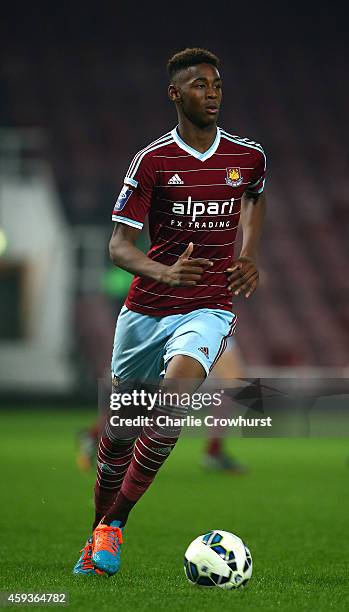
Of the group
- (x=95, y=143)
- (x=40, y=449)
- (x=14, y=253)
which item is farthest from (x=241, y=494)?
(x=95, y=143)

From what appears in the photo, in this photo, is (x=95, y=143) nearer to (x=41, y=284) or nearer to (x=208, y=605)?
(x=41, y=284)

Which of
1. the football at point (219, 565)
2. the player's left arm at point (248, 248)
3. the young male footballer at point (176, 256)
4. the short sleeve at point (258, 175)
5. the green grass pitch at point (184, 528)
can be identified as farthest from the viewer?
the short sleeve at point (258, 175)

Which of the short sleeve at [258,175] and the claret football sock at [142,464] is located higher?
the short sleeve at [258,175]

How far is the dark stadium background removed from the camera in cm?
1798

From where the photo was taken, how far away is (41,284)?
67.7 ft

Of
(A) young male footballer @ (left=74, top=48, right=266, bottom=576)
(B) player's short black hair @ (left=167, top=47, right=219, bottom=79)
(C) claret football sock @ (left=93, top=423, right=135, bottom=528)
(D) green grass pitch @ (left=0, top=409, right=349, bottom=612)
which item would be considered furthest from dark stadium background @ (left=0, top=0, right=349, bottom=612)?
(B) player's short black hair @ (left=167, top=47, right=219, bottom=79)

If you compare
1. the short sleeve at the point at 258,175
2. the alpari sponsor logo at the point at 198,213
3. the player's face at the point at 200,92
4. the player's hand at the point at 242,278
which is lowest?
the player's hand at the point at 242,278

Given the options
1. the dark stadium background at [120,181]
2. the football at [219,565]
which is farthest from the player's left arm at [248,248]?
the dark stadium background at [120,181]

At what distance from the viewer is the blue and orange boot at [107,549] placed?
3.78 meters

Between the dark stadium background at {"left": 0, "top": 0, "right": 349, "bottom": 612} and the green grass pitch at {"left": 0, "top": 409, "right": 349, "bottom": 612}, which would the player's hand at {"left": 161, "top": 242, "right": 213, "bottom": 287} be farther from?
the dark stadium background at {"left": 0, "top": 0, "right": 349, "bottom": 612}

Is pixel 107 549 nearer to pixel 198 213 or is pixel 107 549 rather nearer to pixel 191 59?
pixel 198 213

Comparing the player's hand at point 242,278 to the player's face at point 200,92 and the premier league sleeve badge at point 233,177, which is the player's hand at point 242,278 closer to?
the premier league sleeve badge at point 233,177

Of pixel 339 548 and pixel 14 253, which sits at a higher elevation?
pixel 339 548

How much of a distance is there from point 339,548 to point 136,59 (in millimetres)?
20881
